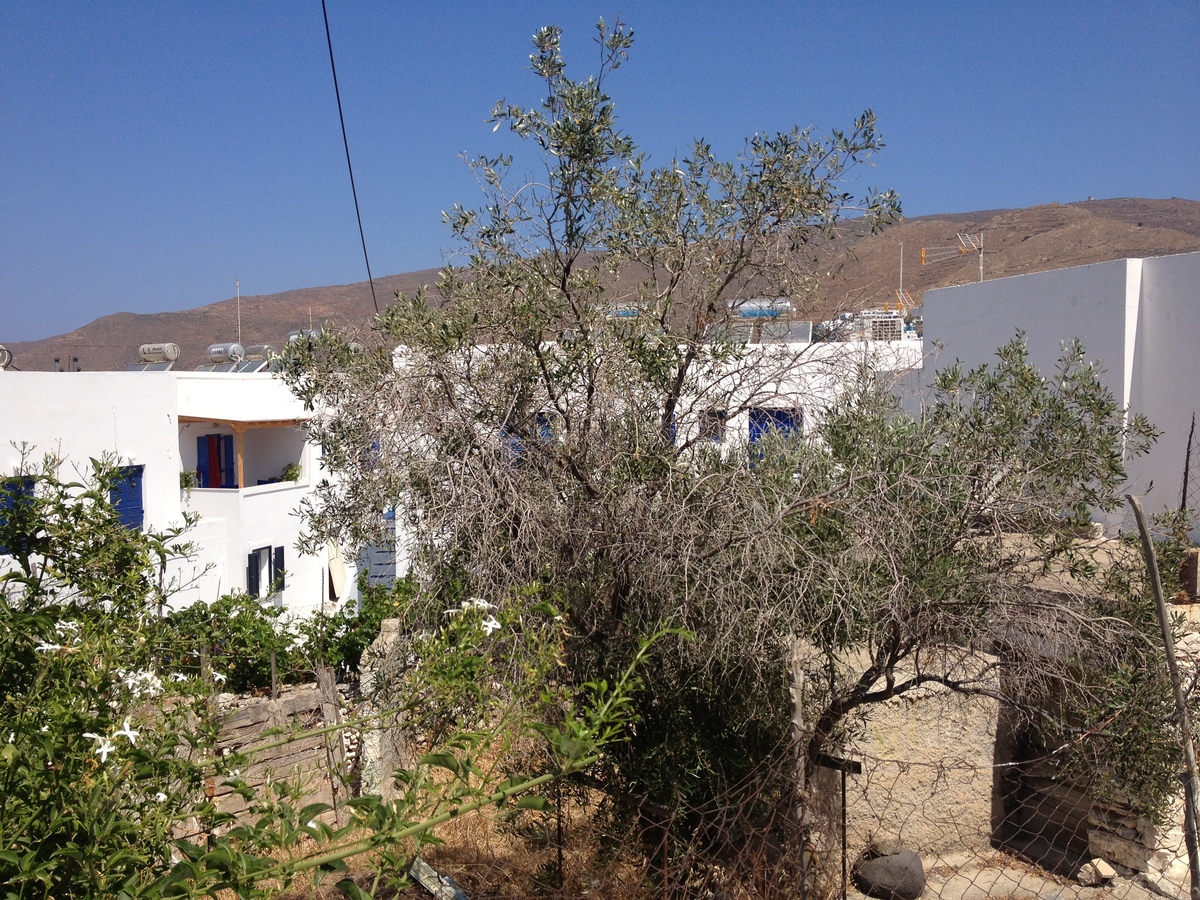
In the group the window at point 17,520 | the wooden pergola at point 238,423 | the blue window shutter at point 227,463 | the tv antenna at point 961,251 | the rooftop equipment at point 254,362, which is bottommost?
the blue window shutter at point 227,463

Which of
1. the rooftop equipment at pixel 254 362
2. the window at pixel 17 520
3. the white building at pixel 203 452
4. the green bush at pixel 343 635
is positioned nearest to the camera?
the window at pixel 17 520

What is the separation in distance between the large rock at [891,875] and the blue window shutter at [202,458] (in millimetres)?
14862

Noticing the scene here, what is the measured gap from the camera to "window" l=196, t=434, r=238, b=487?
1752 cm

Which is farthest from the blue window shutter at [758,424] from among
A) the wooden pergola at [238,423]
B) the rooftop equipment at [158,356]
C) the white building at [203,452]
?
the rooftop equipment at [158,356]

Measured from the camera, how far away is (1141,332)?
13.3 meters

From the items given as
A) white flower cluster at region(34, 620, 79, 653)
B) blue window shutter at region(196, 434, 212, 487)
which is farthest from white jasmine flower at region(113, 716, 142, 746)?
blue window shutter at region(196, 434, 212, 487)

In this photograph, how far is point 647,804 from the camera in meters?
4.12

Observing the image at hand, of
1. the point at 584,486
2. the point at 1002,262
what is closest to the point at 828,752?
the point at 584,486

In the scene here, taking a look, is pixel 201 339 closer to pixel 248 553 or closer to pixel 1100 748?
pixel 248 553

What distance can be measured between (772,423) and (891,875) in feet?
12.2

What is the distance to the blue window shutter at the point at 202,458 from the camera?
17.4 m

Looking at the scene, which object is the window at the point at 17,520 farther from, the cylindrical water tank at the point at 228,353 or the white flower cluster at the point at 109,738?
the cylindrical water tank at the point at 228,353

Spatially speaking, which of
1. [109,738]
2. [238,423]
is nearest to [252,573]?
[238,423]

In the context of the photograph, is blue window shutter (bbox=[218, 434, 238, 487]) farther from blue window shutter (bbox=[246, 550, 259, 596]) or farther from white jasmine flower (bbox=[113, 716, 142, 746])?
white jasmine flower (bbox=[113, 716, 142, 746])
